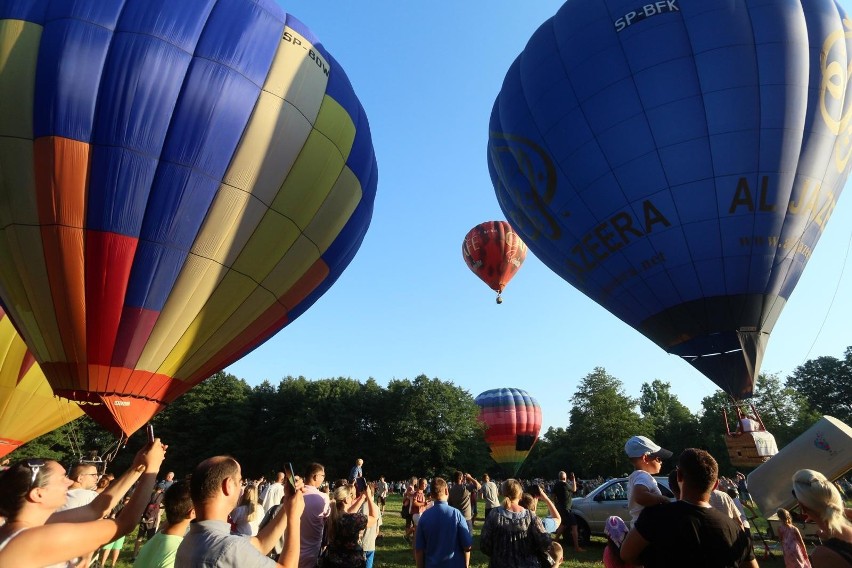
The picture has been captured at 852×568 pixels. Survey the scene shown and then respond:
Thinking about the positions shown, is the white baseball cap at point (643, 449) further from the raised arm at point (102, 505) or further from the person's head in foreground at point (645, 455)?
the raised arm at point (102, 505)

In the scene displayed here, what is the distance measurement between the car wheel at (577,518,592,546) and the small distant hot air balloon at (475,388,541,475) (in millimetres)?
18987

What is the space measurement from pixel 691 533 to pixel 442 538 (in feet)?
8.26

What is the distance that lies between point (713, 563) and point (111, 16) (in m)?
9.84

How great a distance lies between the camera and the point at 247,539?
7.97 ft

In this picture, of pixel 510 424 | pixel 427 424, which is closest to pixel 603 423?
pixel 427 424

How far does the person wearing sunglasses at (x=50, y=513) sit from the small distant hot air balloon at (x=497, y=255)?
22.0 meters

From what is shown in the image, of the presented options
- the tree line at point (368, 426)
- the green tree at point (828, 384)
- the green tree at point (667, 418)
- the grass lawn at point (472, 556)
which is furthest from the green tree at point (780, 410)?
the grass lawn at point (472, 556)

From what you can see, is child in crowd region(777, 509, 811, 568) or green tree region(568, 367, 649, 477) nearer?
child in crowd region(777, 509, 811, 568)

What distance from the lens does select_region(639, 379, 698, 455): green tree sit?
57000 mm

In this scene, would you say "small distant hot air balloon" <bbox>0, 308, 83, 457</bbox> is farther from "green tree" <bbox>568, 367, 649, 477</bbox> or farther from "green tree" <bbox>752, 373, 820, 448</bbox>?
"green tree" <bbox>752, 373, 820, 448</bbox>

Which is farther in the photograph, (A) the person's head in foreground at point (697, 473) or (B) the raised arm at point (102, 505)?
(A) the person's head in foreground at point (697, 473)

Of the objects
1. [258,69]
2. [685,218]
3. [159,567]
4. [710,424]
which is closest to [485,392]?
[685,218]

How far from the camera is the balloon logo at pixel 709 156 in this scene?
1000 cm

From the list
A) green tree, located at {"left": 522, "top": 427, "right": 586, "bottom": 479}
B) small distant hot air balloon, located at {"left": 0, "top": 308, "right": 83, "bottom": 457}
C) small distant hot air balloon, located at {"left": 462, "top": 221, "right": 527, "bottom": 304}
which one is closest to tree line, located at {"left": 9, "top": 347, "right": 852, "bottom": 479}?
green tree, located at {"left": 522, "top": 427, "right": 586, "bottom": 479}
